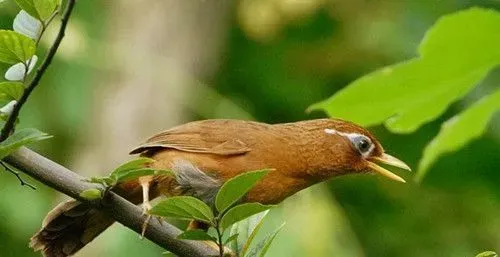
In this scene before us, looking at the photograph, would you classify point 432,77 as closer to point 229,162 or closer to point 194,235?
point 194,235

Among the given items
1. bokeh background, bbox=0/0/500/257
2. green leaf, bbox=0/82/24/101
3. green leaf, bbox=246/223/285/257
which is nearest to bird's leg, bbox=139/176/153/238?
green leaf, bbox=246/223/285/257

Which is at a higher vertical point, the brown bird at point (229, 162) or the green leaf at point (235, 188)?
the green leaf at point (235, 188)

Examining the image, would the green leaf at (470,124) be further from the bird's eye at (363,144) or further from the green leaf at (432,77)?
the bird's eye at (363,144)

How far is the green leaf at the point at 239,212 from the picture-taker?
6.21ft

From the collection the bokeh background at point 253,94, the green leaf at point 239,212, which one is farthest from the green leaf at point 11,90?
the bokeh background at point 253,94

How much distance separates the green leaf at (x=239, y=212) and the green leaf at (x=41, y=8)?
46 cm

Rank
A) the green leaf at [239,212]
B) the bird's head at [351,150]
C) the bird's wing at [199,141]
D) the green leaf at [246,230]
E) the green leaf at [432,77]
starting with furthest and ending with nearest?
the bird's head at [351,150]
the bird's wing at [199,141]
the green leaf at [246,230]
the green leaf at [239,212]
the green leaf at [432,77]

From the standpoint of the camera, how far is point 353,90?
4.77 feet

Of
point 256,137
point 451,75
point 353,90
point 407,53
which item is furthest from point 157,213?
point 407,53

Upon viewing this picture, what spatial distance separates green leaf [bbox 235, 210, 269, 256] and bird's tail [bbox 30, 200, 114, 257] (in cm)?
32

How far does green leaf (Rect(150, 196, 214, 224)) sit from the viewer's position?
1.85m

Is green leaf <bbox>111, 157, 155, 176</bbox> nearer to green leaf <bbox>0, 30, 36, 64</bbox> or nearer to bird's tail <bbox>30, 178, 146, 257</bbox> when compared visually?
green leaf <bbox>0, 30, 36, 64</bbox>

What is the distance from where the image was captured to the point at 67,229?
2.47 meters

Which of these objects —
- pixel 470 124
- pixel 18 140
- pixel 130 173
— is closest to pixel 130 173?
pixel 130 173
